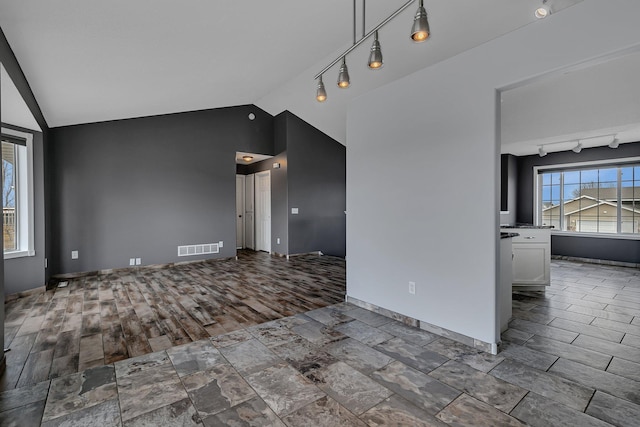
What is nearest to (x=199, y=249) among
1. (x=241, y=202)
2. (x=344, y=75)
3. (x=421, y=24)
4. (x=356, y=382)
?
(x=241, y=202)

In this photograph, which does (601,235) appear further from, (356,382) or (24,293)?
(24,293)

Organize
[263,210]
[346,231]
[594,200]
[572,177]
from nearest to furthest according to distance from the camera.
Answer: [346,231], [594,200], [572,177], [263,210]

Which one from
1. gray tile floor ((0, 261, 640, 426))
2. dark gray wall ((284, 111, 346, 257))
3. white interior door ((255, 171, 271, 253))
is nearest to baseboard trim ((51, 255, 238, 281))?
white interior door ((255, 171, 271, 253))

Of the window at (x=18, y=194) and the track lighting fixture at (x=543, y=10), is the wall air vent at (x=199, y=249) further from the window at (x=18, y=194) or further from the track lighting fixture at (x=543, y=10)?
the track lighting fixture at (x=543, y=10)

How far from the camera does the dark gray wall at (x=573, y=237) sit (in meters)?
5.98

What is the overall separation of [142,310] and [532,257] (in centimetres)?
502

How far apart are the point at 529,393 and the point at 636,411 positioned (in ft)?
1.72

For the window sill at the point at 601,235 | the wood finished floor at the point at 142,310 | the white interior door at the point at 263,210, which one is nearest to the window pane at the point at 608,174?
the window sill at the point at 601,235

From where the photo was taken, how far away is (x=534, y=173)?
721cm

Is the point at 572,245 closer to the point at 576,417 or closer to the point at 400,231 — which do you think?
the point at 400,231

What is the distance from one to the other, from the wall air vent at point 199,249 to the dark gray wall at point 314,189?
64.1 inches

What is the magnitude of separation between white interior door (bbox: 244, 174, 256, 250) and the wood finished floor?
255cm

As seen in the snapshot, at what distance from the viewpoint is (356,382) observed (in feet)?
6.73

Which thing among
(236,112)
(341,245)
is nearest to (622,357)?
(341,245)
